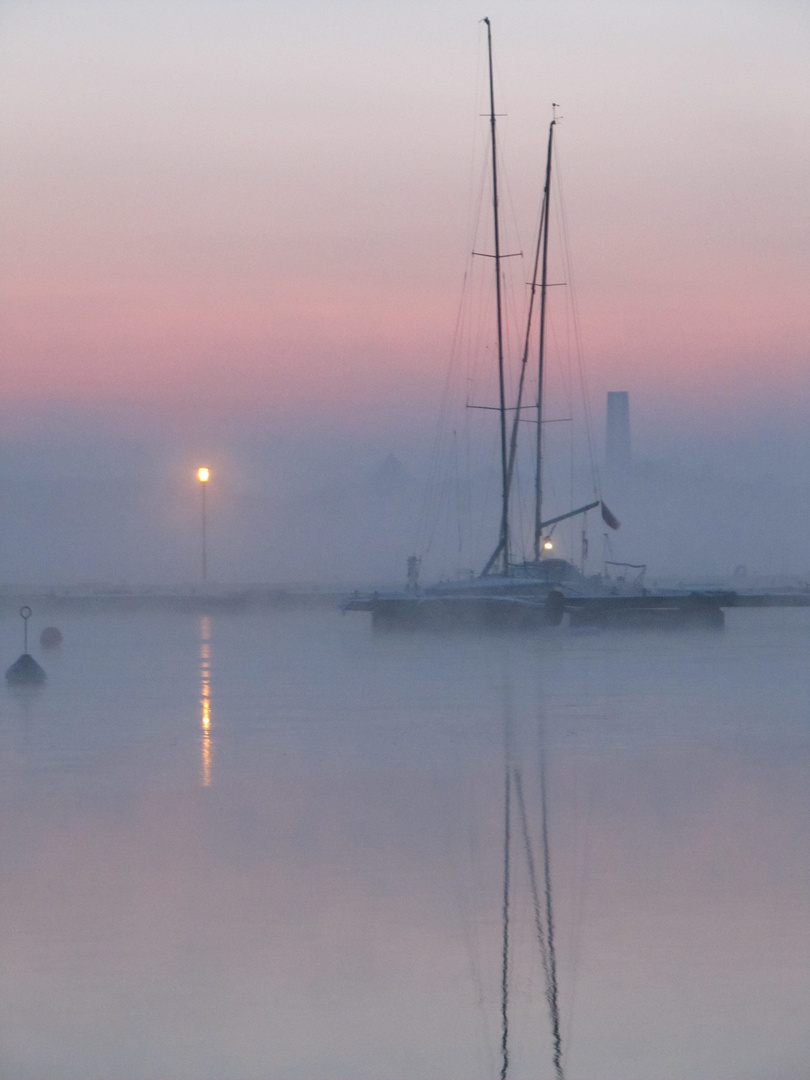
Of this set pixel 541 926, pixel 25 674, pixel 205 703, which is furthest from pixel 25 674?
pixel 541 926

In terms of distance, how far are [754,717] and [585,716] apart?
266cm

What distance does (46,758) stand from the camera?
691 inches

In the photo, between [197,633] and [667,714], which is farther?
[197,633]

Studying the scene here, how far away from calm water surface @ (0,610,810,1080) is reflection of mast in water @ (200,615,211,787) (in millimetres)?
121

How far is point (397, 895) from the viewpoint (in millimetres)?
9945

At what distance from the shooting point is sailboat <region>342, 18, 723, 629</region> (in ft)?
156

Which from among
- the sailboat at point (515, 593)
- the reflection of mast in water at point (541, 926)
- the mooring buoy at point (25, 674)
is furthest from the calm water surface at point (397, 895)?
the sailboat at point (515, 593)

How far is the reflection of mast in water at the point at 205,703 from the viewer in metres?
16.5

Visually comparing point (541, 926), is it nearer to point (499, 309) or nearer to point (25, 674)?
point (25, 674)

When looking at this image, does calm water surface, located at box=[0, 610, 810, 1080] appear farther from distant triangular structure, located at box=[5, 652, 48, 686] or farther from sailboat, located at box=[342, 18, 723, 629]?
sailboat, located at box=[342, 18, 723, 629]

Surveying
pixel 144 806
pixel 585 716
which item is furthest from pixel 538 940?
pixel 585 716

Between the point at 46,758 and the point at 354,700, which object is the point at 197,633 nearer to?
the point at 354,700

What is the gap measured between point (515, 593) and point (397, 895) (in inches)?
1509

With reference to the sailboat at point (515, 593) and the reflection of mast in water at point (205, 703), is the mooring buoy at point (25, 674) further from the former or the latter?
the sailboat at point (515, 593)
